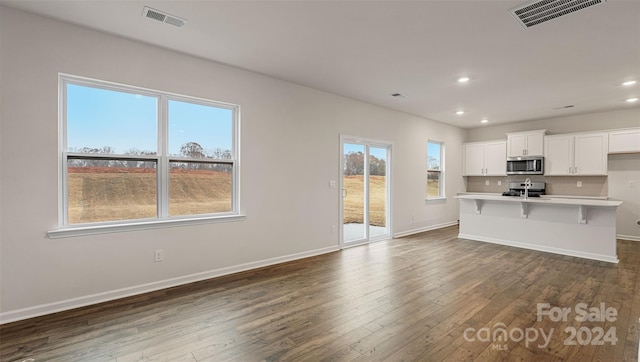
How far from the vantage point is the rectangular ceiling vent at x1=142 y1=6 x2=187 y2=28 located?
2684 mm

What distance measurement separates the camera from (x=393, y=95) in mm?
5328

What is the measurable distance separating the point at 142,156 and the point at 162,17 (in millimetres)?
1550

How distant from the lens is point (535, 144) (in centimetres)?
705

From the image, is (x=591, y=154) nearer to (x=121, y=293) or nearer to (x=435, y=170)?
(x=435, y=170)

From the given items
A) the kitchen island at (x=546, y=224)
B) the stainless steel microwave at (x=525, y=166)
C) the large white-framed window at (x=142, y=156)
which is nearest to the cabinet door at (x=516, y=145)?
the stainless steel microwave at (x=525, y=166)

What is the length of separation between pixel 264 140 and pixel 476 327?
3.44 meters

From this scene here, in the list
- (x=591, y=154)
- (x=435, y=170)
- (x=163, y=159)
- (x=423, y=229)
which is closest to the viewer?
(x=163, y=159)

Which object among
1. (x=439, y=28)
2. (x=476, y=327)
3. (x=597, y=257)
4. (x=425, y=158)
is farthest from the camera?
(x=425, y=158)

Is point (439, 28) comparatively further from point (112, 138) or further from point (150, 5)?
point (112, 138)

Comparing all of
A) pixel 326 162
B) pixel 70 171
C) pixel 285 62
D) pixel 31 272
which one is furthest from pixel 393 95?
pixel 31 272

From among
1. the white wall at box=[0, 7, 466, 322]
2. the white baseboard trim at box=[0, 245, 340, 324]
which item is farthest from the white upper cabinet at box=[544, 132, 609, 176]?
the white baseboard trim at box=[0, 245, 340, 324]

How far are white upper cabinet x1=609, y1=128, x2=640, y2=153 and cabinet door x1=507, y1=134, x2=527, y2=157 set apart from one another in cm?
155

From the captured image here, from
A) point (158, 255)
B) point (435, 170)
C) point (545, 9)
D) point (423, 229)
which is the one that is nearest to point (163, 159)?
point (158, 255)

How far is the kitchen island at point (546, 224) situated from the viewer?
15.2 ft
